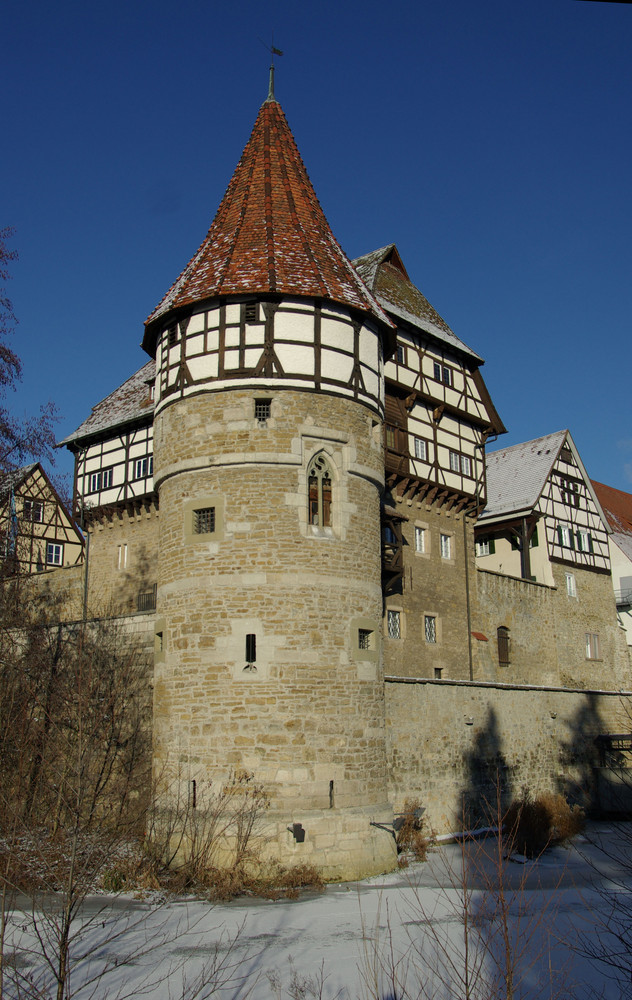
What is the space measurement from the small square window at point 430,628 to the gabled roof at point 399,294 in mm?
8311

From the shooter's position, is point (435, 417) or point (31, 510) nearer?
point (31, 510)

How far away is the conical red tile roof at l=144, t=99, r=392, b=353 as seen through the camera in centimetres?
1605

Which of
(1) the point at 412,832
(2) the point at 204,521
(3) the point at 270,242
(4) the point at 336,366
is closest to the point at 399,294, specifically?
(3) the point at 270,242

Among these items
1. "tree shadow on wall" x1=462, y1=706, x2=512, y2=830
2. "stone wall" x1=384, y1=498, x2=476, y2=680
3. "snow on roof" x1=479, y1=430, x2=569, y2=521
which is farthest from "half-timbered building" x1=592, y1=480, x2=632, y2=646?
"tree shadow on wall" x1=462, y1=706, x2=512, y2=830

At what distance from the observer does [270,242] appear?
16703 mm

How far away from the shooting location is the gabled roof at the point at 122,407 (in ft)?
91.4

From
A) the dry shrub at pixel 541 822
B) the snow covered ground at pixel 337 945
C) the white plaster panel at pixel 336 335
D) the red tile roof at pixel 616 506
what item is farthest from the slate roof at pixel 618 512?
the snow covered ground at pixel 337 945

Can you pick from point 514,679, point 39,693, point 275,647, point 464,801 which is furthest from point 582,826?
point 39,693

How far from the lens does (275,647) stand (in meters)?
14.4

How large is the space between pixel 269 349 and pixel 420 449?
1091 cm

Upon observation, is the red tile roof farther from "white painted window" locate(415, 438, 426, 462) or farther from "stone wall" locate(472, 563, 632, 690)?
"white painted window" locate(415, 438, 426, 462)

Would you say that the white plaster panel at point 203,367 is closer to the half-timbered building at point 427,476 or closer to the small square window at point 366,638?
the small square window at point 366,638

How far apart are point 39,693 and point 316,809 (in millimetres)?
6981

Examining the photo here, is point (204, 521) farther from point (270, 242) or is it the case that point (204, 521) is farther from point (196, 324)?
point (270, 242)
